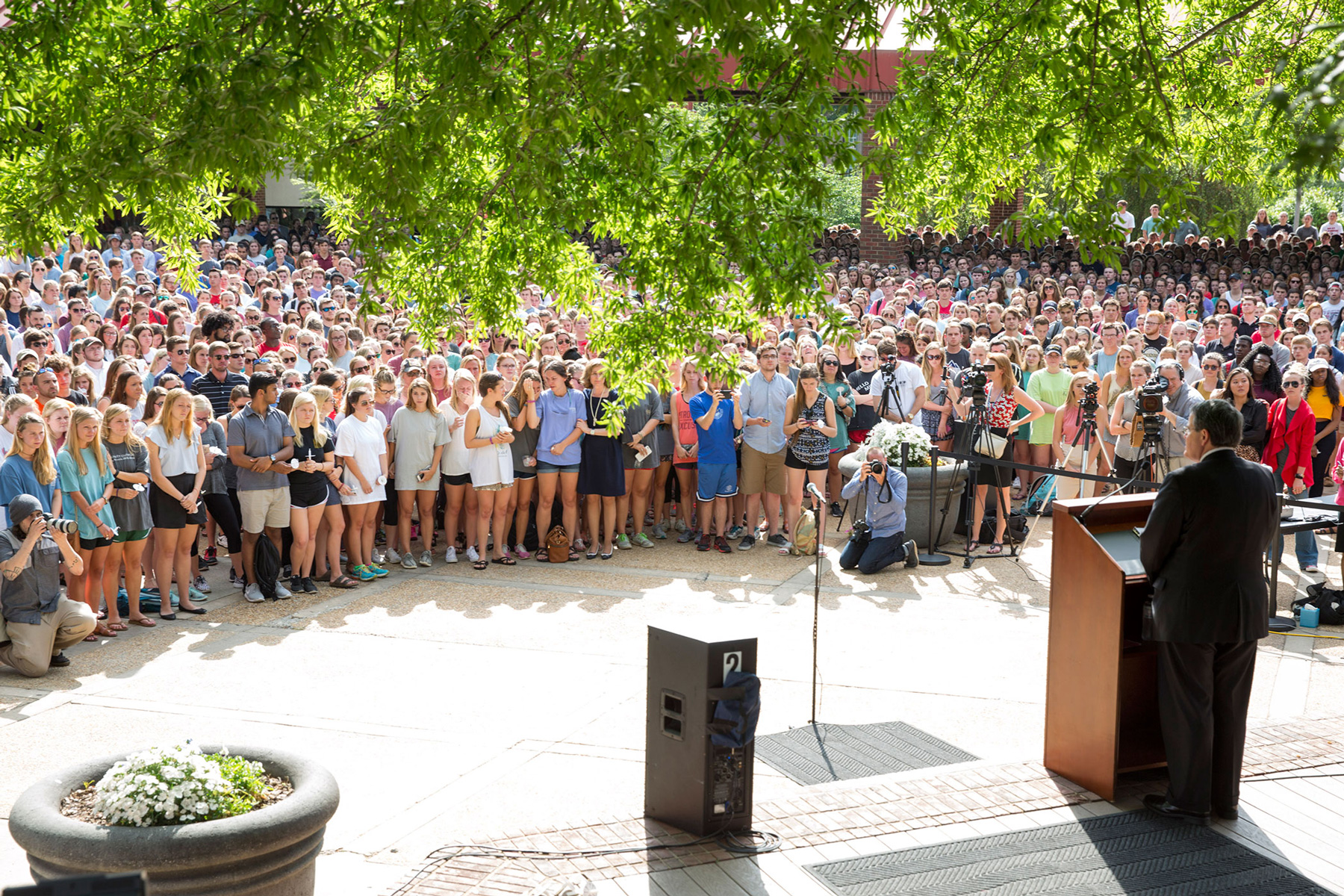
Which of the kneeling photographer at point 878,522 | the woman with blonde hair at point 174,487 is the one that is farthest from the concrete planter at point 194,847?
the kneeling photographer at point 878,522

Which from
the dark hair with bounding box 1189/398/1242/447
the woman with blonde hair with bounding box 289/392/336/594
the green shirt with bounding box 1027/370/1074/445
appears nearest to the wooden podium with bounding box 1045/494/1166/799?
the dark hair with bounding box 1189/398/1242/447

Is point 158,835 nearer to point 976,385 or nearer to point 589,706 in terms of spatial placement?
point 589,706

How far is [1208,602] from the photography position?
19.4 feet

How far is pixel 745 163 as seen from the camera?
6.13 meters

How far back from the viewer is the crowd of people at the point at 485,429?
992 cm

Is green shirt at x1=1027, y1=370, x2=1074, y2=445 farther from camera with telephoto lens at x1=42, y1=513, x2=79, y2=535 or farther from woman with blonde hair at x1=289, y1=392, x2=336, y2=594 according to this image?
camera with telephoto lens at x1=42, y1=513, x2=79, y2=535

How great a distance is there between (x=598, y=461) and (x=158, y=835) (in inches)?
327

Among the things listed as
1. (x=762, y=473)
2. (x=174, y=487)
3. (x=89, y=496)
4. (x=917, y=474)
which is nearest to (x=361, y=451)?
(x=174, y=487)

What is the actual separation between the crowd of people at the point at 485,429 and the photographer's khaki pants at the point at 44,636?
0.04m

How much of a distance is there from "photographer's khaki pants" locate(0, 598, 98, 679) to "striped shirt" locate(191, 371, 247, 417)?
→ 10.4 ft

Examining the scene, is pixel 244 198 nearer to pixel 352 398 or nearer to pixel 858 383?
pixel 352 398

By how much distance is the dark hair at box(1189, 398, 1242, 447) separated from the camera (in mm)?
6012

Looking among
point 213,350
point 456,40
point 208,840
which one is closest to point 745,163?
point 456,40

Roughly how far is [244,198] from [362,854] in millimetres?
3184
